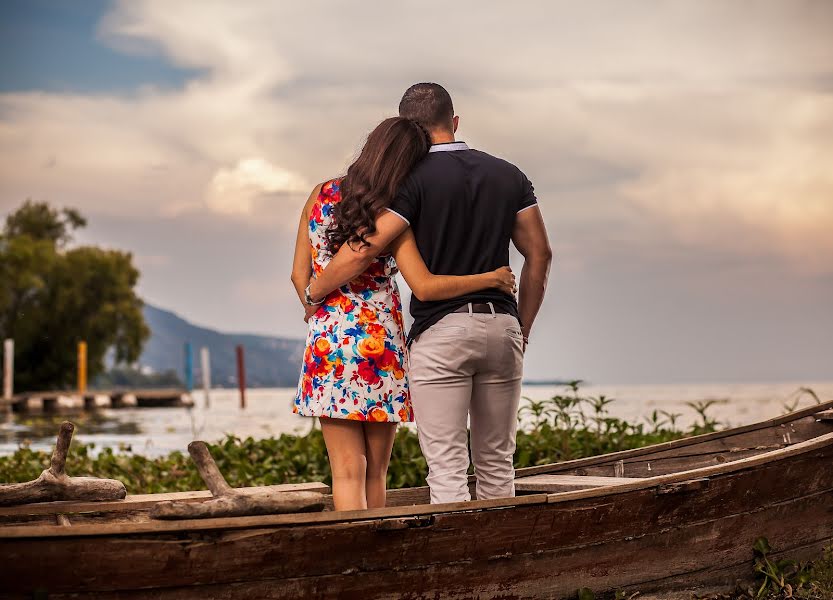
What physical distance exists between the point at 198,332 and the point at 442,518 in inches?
5746

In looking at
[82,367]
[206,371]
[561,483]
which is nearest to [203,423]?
[82,367]

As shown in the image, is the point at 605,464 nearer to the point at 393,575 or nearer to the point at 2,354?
the point at 393,575

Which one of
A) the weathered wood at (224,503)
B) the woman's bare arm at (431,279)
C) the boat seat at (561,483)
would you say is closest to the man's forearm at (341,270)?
the woman's bare arm at (431,279)

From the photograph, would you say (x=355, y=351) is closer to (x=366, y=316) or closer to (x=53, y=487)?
(x=366, y=316)

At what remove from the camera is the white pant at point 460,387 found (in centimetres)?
400

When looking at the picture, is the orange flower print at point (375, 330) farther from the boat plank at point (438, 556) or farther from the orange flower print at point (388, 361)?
the boat plank at point (438, 556)

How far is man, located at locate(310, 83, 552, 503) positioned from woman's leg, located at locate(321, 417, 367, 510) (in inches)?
12.2

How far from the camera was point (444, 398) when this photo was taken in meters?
4.04

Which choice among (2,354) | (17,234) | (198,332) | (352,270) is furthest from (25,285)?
(198,332)

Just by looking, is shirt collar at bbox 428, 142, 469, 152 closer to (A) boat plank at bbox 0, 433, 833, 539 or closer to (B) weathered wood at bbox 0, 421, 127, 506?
(A) boat plank at bbox 0, 433, 833, 539

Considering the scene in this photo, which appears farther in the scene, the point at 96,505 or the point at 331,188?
the point at 96,505

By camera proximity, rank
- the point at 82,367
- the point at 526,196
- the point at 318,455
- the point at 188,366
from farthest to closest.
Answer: the point at 188,366 < the point at 82,367 < the point at 318,455 < the point at 526,196

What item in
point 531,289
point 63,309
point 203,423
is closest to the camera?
point 531,289

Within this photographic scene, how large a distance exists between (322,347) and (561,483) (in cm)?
175
